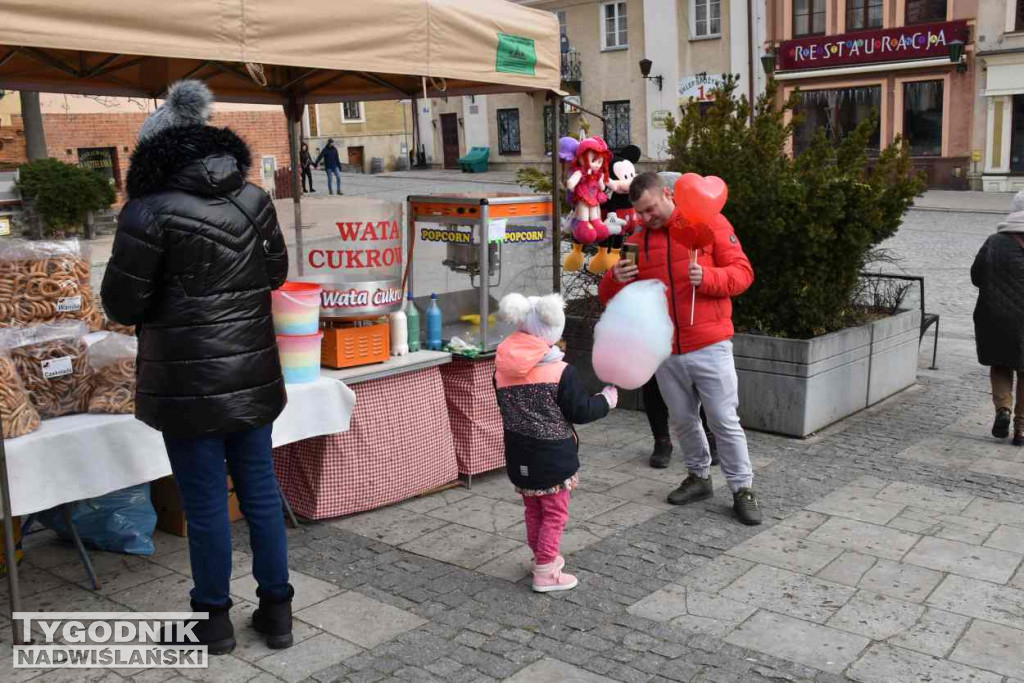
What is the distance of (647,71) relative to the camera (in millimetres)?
31344

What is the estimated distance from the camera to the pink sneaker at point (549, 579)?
4289 mm

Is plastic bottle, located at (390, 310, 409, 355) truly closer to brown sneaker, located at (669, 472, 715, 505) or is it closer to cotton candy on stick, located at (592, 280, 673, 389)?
cotton candy on stick, located at (592, 280, 673, 389)

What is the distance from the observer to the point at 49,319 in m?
4.23

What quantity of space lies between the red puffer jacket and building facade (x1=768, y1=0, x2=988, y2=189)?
22452 millimetres

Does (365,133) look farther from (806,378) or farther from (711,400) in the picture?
(711,400)

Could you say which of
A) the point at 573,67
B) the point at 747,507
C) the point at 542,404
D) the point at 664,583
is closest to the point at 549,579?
the point at 664,583

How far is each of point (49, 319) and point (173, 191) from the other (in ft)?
3.79

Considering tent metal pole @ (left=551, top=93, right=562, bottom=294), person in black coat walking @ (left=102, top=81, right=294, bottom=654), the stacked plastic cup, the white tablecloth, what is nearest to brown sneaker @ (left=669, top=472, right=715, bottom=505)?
tent metal pole @ (left=551, top=93, right=562, bottom=294)

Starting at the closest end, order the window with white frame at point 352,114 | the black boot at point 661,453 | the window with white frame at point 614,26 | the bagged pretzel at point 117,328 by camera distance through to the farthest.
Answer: the bagged pretzel at point 117,328 < the black boot at point 661,453 < the window with white frame at point 614,26 < the window with white frame at point 352,114

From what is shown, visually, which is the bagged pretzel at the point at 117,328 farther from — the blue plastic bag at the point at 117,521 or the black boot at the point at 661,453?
the black boot at the point at 661,453

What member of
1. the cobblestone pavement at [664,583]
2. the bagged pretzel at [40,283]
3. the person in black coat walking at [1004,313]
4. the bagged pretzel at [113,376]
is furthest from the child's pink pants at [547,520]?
the person in black coat walking at [1004,313]

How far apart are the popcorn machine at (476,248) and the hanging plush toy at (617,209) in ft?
1.29

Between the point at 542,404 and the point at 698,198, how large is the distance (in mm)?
1377

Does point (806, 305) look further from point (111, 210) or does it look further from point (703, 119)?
point (111, 210)
